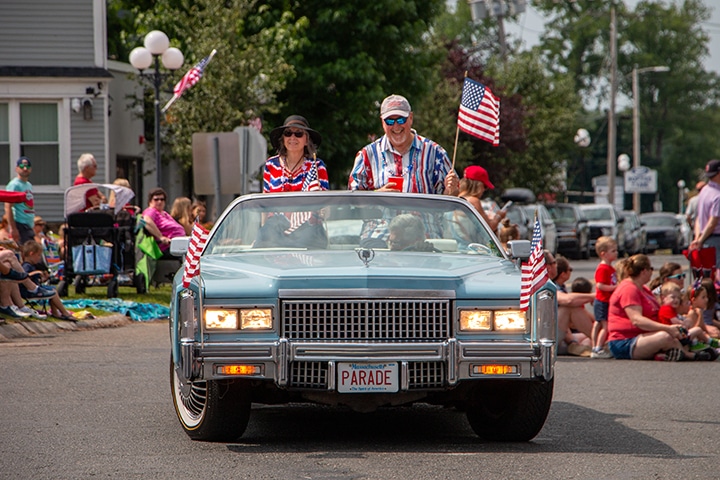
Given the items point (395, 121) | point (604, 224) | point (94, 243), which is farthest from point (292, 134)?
point (604, 224)

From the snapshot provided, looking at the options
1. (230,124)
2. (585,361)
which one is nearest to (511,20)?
(230,124)

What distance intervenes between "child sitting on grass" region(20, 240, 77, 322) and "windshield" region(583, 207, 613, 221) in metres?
32.9

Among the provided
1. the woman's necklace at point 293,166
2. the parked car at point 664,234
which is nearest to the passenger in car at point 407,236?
the woman's necklace at point 293,166

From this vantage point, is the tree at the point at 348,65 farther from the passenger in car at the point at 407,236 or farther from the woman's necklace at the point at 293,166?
the passenger in car at the point at 407,236

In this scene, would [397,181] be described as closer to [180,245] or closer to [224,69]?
[180,245]

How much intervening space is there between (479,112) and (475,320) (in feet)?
22.9

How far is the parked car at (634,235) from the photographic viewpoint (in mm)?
48375

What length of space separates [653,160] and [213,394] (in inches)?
4028

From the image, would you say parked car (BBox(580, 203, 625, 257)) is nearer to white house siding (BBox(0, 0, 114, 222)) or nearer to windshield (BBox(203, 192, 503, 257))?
white house siding (BBox(0, 0, 114, 222))

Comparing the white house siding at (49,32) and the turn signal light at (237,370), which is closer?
the turn signal light at (237,370)

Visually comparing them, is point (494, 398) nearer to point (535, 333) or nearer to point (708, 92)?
point (535, 333)

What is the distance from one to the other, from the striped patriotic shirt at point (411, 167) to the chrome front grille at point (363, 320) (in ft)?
10.2

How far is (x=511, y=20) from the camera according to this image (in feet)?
302

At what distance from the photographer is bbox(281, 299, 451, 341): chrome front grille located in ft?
23.7
